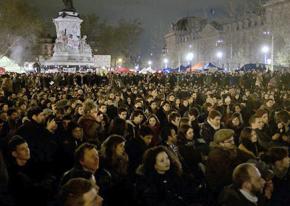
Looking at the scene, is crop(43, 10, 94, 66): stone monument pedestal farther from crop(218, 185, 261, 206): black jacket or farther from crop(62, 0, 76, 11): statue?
crop(218, 185, 261, 206): black jacket

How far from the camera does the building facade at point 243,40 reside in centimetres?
6893

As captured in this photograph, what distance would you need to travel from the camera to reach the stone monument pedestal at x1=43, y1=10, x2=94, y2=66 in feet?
200

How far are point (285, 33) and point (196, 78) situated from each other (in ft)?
115

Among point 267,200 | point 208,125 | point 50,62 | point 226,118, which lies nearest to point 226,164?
point 267,200

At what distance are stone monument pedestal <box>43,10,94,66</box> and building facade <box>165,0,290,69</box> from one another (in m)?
22.5

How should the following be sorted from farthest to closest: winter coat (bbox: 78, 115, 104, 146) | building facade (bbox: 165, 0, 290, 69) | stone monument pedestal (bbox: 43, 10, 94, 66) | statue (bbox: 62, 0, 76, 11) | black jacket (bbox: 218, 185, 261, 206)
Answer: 1. building facade (bbox: 165, 0, 290, 69)
2. statue (bbox: 62, 0, 76, 11)
3. stone monument pedestal (bbox: 43, 10, 94, 66)
4. winter coat (bbox: 78, 115, 104, 146)
5. black jacket (bbox: 218, 185, 261, 206)

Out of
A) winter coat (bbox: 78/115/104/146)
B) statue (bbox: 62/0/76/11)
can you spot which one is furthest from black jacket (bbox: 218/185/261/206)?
statue (bbox: 62/0/76/11)

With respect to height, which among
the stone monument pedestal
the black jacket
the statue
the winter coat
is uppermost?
the statue

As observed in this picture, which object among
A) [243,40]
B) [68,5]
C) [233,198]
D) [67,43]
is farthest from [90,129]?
[243,40]

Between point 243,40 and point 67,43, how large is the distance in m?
35.3

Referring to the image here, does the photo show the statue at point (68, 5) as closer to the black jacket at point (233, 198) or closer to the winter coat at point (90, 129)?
the winter coat at point (90, 129)

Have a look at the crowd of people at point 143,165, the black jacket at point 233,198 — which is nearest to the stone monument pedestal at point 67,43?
the crowd of people at point 143,165

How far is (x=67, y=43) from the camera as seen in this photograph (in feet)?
202

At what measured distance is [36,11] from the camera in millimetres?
88750
